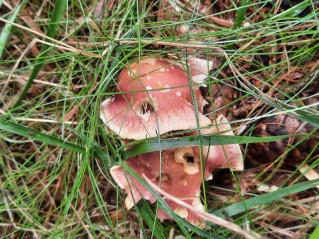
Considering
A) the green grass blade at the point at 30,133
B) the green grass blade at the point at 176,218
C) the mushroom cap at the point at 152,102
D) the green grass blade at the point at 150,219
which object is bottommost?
the green grass blade at the point at 150,219

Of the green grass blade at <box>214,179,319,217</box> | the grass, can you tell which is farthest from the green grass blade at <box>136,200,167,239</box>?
the green grass blade at <box>214,179,319,217</box>

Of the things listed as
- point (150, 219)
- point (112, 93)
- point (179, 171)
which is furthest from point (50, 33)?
point (150, 219)

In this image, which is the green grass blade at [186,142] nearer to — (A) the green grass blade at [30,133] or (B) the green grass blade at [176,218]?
(B) the green grass blade at [176,218]

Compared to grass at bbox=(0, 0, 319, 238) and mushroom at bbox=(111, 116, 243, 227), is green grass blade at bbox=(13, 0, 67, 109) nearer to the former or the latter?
grass at bbox=(0, 0, 319, 238)

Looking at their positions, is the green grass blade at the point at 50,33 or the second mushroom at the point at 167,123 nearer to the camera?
the second mushroom at the point at 167,123

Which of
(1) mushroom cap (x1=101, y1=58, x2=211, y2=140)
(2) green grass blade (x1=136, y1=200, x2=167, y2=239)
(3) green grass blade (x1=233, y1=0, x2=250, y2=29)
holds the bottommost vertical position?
(2) green grass blade (x1=136, y1=200, x2=167, y2=239)

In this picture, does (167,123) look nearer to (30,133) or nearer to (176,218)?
(176,218)

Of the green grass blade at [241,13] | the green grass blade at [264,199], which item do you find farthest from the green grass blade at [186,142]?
the green grass blade at [241,13]
